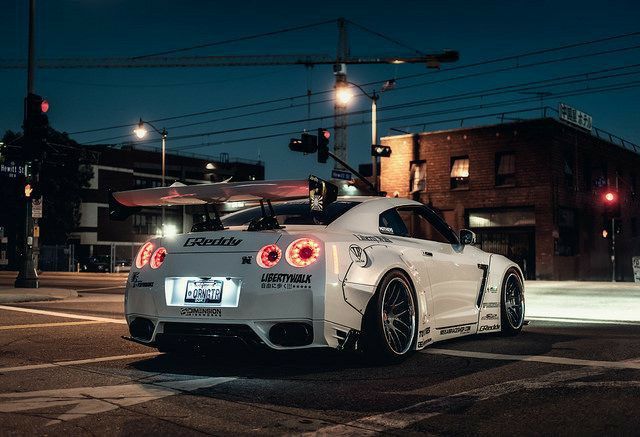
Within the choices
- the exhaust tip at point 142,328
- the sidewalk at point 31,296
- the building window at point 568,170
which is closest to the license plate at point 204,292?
the exhaust tip at point 142,328

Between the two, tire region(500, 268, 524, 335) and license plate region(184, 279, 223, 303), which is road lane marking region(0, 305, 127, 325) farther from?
tire region(500, 268, 524, 335)

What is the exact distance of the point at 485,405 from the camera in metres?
4.61

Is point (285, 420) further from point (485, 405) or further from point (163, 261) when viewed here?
point (163, 261)

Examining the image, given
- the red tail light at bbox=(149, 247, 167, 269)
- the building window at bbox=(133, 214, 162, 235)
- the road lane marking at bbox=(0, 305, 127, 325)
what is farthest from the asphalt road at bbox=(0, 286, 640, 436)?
the building window at bbox=(133, 214, 162, 235)

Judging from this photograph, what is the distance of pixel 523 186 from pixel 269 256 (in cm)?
3099

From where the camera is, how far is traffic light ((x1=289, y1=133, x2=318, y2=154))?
78.1ft

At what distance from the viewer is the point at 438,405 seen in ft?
15.1

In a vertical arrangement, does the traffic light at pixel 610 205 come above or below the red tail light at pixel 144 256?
above

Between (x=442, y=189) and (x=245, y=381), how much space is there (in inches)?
1298

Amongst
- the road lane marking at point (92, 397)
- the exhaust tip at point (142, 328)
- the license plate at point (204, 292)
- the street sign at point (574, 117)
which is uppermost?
the street sign at point (574, 117)

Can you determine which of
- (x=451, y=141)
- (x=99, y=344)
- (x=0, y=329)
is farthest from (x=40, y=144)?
(x=451, y=141)

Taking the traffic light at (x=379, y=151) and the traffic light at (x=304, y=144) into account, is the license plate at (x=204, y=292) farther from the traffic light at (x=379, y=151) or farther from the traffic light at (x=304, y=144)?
the traffic light at (x=379, y=151)

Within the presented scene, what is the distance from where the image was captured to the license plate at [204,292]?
571 centimetres

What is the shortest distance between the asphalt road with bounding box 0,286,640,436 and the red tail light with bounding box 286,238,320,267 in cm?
70
